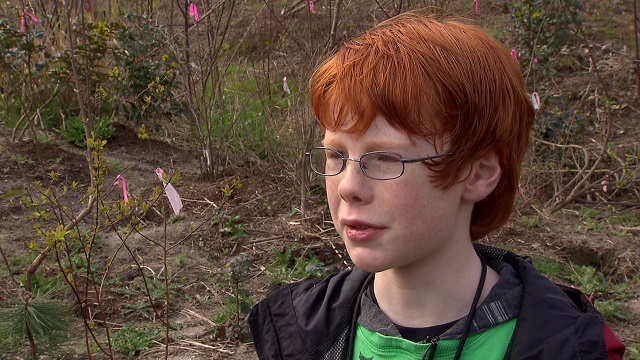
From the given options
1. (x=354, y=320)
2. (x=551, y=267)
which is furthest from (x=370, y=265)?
(x=551, y=267)

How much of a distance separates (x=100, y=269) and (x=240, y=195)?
120cm

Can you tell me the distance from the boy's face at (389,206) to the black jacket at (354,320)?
0.79 ft

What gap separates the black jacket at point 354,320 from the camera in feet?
5.09

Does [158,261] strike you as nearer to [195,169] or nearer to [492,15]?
[195,169]

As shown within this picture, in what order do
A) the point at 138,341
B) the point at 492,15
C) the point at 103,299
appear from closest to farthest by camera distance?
1. the point at 138,341
2. the point at 103,299
3. the point at 492,15

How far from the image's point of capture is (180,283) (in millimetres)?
3760

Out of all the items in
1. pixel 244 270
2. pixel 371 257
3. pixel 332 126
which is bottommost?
pixel 244 270

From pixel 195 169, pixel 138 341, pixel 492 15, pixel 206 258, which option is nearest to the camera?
pixel 138 341

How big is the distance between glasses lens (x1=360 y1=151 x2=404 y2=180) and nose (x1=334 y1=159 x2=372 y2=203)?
0.01 meters

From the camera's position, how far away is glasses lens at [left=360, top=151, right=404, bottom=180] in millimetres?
1556

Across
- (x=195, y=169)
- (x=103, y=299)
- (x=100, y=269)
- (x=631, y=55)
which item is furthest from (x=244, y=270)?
(x=631, y=55)

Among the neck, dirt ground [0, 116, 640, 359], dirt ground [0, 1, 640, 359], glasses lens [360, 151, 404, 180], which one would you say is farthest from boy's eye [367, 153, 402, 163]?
dirt ground [0, 116, 640, 359]

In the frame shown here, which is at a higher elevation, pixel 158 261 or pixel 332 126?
pixel 332 126

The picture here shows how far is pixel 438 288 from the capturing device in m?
1.70
